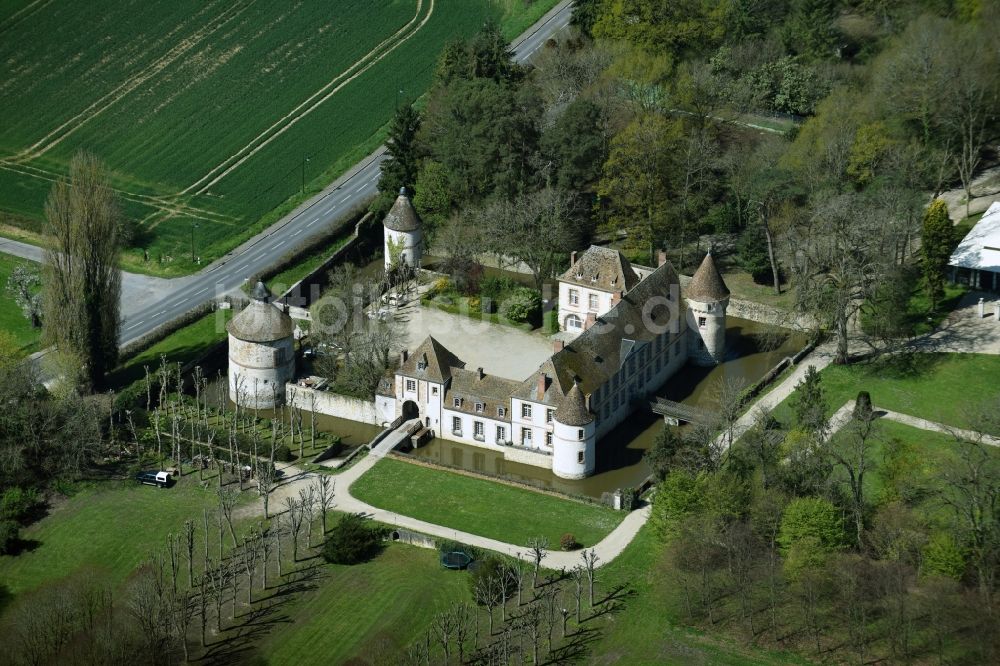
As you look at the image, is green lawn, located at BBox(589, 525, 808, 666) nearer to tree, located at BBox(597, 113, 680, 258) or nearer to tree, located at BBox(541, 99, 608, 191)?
tree, located at BBox(597, 113, 680, 258)

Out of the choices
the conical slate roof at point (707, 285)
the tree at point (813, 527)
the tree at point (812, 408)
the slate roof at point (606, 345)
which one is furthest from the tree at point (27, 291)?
the tree at point (813, 527)

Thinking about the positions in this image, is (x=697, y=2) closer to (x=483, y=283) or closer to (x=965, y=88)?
(x=965, y=88)

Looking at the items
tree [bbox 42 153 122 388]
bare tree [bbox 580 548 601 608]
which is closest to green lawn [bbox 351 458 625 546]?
bare tree [bbox 580 548 601 608]

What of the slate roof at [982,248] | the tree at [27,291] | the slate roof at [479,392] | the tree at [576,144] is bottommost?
the tree at [27,291]

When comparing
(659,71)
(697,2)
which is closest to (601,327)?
(659,71)

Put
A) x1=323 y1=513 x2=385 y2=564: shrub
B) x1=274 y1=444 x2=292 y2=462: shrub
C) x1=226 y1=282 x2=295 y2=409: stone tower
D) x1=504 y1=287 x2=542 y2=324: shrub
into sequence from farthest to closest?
x1=504 y1=287 x2=542 y2=324: shrub < x1=226 y1=282 x2=295 y2=409: stone tower < x1=274 y1=444 x2=292 y2=462: shrub < x1=323 y1=513 x2=385 y2=564: shrub

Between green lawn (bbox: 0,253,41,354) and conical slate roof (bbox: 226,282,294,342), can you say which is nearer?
conical slate roof (bbox: 226,282,294,342)

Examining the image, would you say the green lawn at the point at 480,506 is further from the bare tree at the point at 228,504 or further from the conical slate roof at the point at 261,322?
the conical slate roof at the point at 261,322
